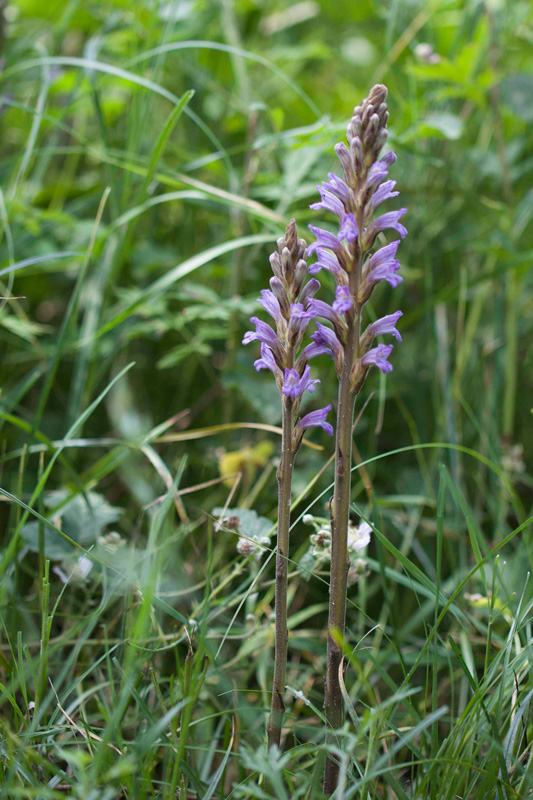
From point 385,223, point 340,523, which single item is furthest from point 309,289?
point 340,523

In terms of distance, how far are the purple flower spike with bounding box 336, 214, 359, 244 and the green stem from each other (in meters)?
0.33

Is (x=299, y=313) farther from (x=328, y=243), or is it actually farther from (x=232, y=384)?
(x=232, y=384)

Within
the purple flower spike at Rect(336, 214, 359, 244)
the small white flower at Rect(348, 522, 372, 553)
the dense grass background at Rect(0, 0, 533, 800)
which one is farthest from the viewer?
the dense grass background at Rect(0, 0, 533, 800)

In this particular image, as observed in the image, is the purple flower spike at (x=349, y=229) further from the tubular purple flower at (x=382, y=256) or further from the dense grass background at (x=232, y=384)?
the dense grass background at (x=232, y=384)

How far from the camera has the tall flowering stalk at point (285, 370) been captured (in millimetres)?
1230

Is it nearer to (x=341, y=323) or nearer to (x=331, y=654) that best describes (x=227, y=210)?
(x=341, y=323)

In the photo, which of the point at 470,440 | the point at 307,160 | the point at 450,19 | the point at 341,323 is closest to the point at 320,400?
the point at 470,440

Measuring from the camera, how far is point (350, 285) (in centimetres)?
122

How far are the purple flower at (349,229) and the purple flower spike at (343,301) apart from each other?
0.09m

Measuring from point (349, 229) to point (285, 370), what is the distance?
30 centimetres

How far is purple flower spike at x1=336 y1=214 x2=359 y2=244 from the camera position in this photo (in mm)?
1147

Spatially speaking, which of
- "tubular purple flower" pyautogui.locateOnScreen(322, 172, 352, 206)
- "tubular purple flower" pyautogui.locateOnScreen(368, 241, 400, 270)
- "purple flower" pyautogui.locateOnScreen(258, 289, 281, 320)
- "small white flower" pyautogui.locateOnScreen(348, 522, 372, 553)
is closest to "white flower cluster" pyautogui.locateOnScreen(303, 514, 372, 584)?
"small white flower" pyautogui.locateOnScreen(348, 522, 372, 553)

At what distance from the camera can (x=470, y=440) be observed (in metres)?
2.73

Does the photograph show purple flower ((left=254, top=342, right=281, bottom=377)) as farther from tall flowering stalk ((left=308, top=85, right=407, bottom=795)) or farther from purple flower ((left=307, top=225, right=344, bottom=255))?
purple flower ((left=307, top=225, right=344, bottom=255))
